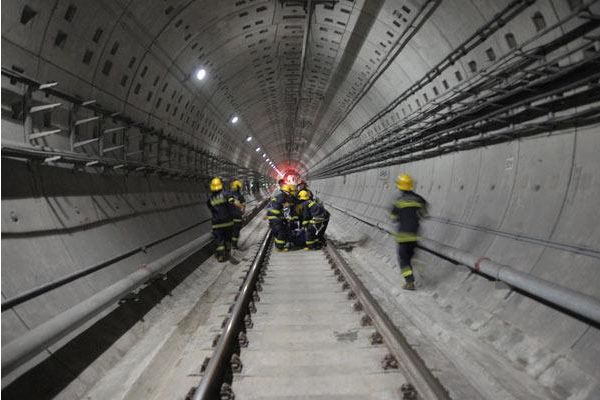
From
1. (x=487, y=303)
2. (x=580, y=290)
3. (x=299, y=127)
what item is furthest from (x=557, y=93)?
(x=299, y=127)

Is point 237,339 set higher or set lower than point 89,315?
lower

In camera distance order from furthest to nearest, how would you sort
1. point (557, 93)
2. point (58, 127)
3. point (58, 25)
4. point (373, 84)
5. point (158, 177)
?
point (373, 84), point (158, 177), point (58, 127), point (58, 25), point (557, 93)

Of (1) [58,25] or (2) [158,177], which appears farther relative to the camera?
(2) [158,177]

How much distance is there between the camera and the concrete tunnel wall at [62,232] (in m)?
4.63

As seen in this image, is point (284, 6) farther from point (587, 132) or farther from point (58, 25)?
point (587, 132)

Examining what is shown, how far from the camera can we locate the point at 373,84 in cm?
1219

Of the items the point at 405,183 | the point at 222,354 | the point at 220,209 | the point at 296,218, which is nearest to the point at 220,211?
the point at 220,209

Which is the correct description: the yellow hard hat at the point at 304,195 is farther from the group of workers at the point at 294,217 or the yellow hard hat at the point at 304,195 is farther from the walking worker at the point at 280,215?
the walking worker at the point at 280,215

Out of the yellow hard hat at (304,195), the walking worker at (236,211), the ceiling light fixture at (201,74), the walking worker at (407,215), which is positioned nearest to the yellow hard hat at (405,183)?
the walking worker at (407,215)

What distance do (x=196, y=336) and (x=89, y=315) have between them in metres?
1.39

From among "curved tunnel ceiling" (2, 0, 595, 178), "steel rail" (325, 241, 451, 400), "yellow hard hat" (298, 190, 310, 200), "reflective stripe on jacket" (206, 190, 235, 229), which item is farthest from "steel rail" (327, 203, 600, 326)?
"yellow hard hat" (298, 190, 310, 200)

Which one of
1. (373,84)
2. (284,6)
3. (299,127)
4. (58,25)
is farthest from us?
(299,127)

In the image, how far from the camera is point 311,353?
16.1 ft

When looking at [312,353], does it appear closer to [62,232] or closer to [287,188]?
[62,232]
